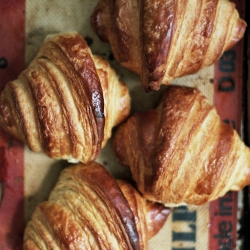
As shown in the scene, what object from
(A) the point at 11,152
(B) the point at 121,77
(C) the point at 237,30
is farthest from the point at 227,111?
(A) the point at 11,152

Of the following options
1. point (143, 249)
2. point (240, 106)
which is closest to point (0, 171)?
point (143, 249)

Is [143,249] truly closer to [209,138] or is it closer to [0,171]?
[209,138]

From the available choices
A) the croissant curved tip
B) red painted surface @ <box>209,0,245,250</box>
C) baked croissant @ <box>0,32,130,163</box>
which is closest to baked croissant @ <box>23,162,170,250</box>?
baked croissant @ <box>0,32,130,163</box>

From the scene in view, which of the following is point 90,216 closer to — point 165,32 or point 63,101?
point 63,101

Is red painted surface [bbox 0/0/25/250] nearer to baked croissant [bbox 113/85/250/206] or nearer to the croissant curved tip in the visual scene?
baked croissant [bbox 113/85/250/206]

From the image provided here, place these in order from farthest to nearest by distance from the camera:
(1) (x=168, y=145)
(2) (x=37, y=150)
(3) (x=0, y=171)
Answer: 1. (3) (x=0, y=171)
2. (2) (x=37, y=150)
3. (1) (x=168, y=145)

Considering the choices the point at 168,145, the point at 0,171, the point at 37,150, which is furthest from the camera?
the point at 0,171
